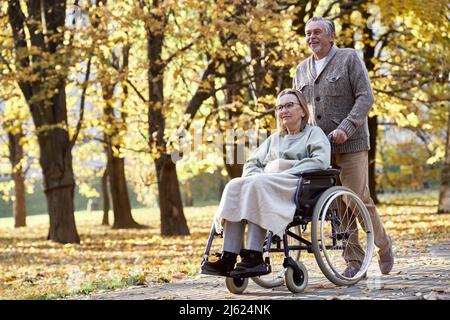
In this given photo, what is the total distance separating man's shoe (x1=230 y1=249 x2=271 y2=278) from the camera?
17.4 ft

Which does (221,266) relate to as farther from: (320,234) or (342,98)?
(342,98)

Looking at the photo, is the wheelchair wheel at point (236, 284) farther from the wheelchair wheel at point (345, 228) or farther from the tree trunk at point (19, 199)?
the tree trunk at point (19, 199)

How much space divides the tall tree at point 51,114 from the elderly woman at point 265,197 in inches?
389

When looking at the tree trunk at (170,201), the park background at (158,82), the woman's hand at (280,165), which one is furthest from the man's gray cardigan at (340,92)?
the tree trunk at (170,201)

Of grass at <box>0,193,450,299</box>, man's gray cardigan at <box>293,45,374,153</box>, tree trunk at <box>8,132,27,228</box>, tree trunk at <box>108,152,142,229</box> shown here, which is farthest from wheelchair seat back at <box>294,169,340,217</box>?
tree trunk at <box>8,132,27,228</box>

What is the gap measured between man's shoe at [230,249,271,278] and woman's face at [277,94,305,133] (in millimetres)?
1097

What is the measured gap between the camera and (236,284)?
5.79m

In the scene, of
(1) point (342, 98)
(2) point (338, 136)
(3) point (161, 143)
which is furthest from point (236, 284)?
(3) point (161, 143)

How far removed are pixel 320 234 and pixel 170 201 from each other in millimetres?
11876

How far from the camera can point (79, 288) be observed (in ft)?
22.2

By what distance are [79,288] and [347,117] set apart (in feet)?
8.62

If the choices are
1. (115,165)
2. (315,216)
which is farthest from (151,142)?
(315,216)

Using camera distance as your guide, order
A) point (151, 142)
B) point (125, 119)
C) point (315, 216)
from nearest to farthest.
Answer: point (315, 216), point (151, 142), point (125, 119)
